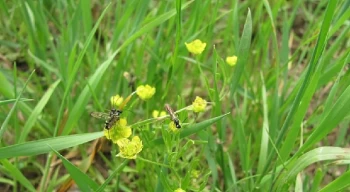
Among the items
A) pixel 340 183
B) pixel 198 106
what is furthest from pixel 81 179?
pixel 340 183

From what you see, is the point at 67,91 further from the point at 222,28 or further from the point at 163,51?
the point at 222,28

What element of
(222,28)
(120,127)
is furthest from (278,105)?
(222,28)

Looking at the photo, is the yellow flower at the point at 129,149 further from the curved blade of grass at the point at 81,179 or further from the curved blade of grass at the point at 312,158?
the curved blade of grass at the point at 312,158

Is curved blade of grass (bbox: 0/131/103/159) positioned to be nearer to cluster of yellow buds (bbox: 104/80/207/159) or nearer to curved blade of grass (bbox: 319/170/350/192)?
cluster of yellow buds (bbox: 104/80/207/159)

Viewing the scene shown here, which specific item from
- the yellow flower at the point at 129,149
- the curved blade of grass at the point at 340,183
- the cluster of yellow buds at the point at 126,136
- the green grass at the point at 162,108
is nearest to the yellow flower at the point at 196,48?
the green grass at the point at 162,108

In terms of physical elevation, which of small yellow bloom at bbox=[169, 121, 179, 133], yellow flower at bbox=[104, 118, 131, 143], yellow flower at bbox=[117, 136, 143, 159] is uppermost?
small yellow bloom at bbox=[169, 121, 179, 133]

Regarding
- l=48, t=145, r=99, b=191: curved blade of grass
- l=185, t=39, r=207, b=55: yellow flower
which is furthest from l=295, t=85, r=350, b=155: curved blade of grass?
l=48, t=145, r=99, b=191: curved blade of grass

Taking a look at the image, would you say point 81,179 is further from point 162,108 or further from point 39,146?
point 162,108
